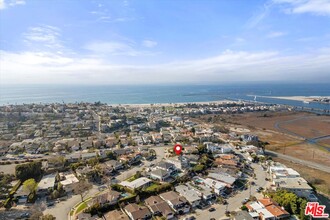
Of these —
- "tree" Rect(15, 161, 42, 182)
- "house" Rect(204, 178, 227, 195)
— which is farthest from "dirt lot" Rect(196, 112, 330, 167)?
"tree" Rect(15, 161, 42, 182)

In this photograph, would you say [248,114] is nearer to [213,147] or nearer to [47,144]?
[213,147]

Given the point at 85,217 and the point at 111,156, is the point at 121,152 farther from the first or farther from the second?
the point at 85,217

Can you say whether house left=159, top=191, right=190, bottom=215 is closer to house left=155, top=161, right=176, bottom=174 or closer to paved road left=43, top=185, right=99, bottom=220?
house left=155, top=161, right=176, bottom=174

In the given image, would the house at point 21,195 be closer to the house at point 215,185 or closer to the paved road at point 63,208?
the paved road at point 63,208

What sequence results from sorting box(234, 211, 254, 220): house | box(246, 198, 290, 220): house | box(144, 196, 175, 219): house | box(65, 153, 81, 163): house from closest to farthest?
box(234, 211, 254, 220): house
box(246, 198, 290, 220): house
box(144, 196, 175, 219): house
box(65, 153, 81, 163): house

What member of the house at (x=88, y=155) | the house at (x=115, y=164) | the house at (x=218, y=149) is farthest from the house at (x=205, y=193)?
the house at (x=88, y=155)

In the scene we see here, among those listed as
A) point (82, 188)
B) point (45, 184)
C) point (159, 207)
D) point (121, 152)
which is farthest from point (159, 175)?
point (45, 184)
